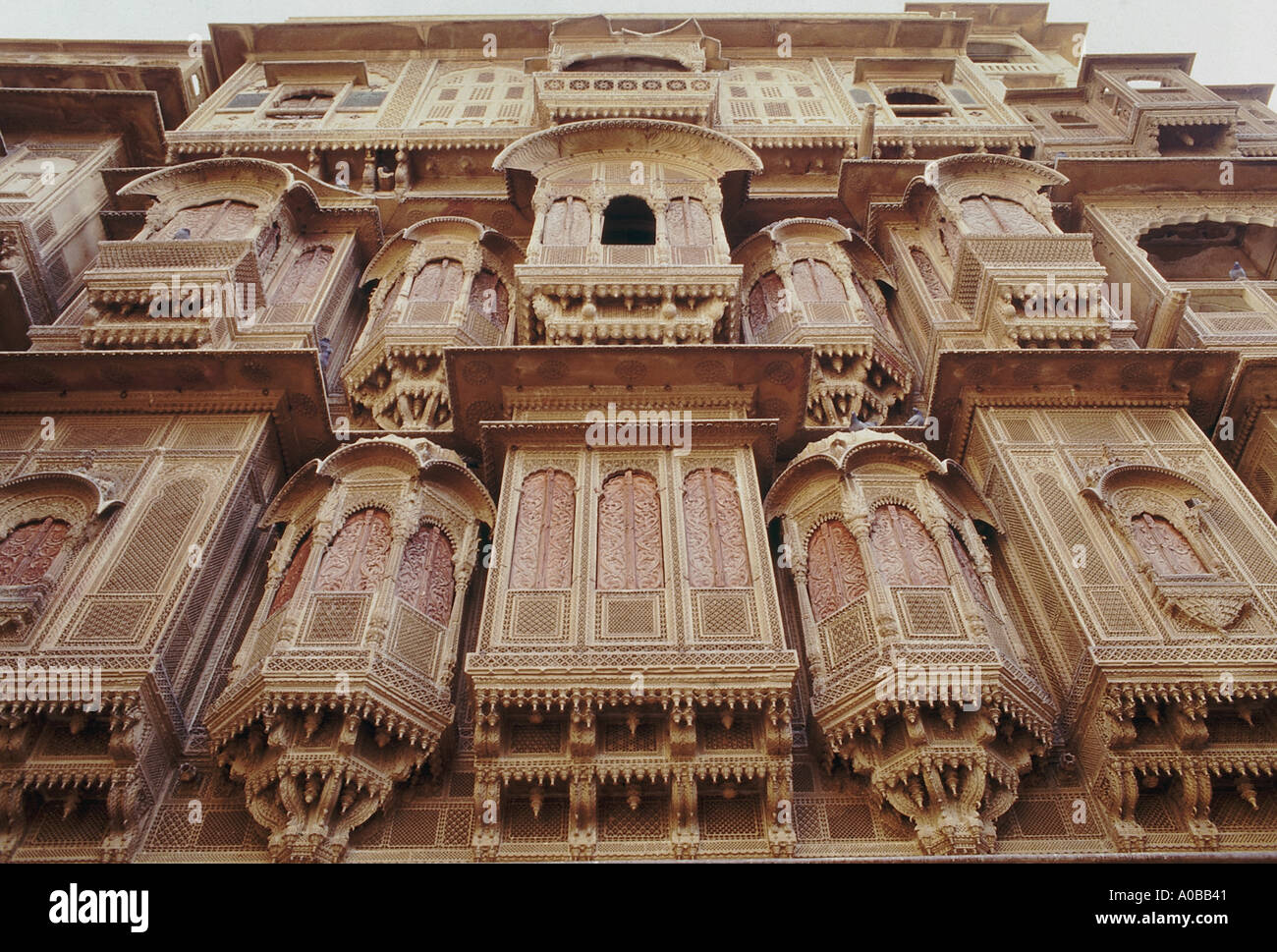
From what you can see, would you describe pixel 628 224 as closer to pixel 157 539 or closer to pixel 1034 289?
pixel 1034 289

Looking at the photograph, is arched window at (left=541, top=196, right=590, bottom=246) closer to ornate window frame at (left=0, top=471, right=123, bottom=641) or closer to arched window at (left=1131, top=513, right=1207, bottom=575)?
ornate window frame at (left=0, top=471, right=123, bottom=641)

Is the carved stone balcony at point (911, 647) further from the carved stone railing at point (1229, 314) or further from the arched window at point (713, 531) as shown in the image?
the carved stone railing at point (1229, 314)

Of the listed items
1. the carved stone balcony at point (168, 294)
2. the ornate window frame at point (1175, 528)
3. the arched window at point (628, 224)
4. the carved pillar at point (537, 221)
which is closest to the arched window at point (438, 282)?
the carved pillar at point (537, 221)

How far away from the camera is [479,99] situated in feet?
77.2

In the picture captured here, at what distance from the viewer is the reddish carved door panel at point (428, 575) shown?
11.1m

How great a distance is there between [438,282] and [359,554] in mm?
7162

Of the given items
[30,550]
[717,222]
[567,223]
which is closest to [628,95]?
[567,223]

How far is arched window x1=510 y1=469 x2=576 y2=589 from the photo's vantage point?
10.9 metres

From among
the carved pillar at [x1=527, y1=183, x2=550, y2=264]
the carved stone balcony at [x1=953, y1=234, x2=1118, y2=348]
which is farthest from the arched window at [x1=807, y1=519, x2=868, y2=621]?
the carved pillar at [x1=527, y1=183, x2=550, y2=264]

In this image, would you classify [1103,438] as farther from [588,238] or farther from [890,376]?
[588,238]

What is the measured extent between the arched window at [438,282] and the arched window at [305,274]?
158cm

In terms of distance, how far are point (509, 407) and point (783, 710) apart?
5.79m

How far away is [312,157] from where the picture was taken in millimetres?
20625

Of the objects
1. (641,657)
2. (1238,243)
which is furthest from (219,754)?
(1238,243)
